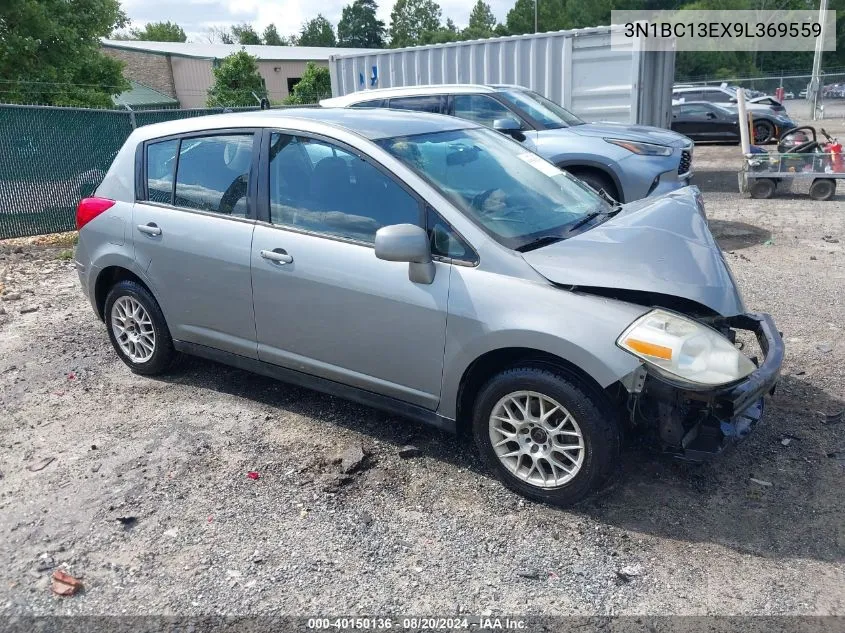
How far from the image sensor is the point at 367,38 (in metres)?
106

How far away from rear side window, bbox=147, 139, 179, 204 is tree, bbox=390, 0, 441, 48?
4073 inches

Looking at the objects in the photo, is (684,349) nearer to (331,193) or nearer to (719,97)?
(331,193)

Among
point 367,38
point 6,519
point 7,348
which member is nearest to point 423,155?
point 6,519

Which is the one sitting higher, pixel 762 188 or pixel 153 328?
pixel 153 328

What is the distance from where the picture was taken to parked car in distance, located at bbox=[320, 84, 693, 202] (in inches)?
335

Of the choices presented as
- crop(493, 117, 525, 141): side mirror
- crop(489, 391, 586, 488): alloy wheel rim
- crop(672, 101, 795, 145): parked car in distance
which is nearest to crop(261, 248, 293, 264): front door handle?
crop(489, 391, 586, 488): alloy wheel rim

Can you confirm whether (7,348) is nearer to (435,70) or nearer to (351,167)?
(351,167)

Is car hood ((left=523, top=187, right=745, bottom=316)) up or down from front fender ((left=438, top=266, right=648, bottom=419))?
up

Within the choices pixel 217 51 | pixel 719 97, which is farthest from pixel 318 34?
pixel 719 97

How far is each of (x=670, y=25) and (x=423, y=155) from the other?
1207 centimetres

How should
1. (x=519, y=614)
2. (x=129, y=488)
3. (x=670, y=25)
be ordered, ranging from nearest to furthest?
(x=519, y=614) < (x=129, y=488) < (x=670, y=25)

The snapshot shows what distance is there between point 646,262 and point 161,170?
127 inches

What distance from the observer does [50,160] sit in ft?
33.2

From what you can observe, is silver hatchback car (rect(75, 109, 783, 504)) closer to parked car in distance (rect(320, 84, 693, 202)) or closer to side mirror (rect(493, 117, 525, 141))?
parked car in distance (rect(320, 84, 693, 202))
